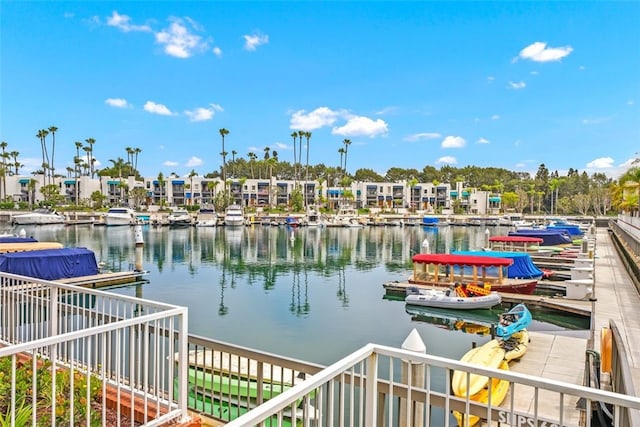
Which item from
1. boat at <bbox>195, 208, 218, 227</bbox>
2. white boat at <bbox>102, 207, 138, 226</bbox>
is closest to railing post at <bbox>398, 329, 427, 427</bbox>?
boat at <bbox>195, 208, 218, 227</bbox>

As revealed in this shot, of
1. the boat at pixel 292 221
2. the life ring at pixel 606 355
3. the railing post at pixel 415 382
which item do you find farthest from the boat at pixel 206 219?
the railing post at pixel 415 382

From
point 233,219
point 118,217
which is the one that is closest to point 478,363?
point 233,219

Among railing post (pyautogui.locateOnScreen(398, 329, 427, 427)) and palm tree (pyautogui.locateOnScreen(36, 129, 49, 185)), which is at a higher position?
palm tree (pyautogui.locateOnScreen(36, 129, 49, 185))

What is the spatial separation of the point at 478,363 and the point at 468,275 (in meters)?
11.4

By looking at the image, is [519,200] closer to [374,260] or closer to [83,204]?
[374,260]

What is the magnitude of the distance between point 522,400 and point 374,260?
1084 inches

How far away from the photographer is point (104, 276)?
2078 centimetres

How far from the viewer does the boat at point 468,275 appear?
1961 cm

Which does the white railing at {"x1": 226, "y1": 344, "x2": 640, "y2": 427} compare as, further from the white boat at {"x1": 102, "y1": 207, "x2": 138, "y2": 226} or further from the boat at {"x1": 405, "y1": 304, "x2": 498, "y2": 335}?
the white boat at {"x1": 102, "y1": 207, "x2": 138, "y2": 226}

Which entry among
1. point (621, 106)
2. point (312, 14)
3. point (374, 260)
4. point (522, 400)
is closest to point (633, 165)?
point (621, 106)

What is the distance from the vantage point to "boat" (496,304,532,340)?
10531 mm

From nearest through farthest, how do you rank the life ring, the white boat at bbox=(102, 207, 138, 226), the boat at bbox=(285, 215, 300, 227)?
1. the life ring
2. the white boat at bbox=(102, 207, 138, 226)
3. the boat at bbox=(285, 215, 300, 227)

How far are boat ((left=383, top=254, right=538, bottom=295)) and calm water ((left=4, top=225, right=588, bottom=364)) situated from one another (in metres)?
2.04

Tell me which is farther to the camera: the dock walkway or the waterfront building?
the waterfront building
